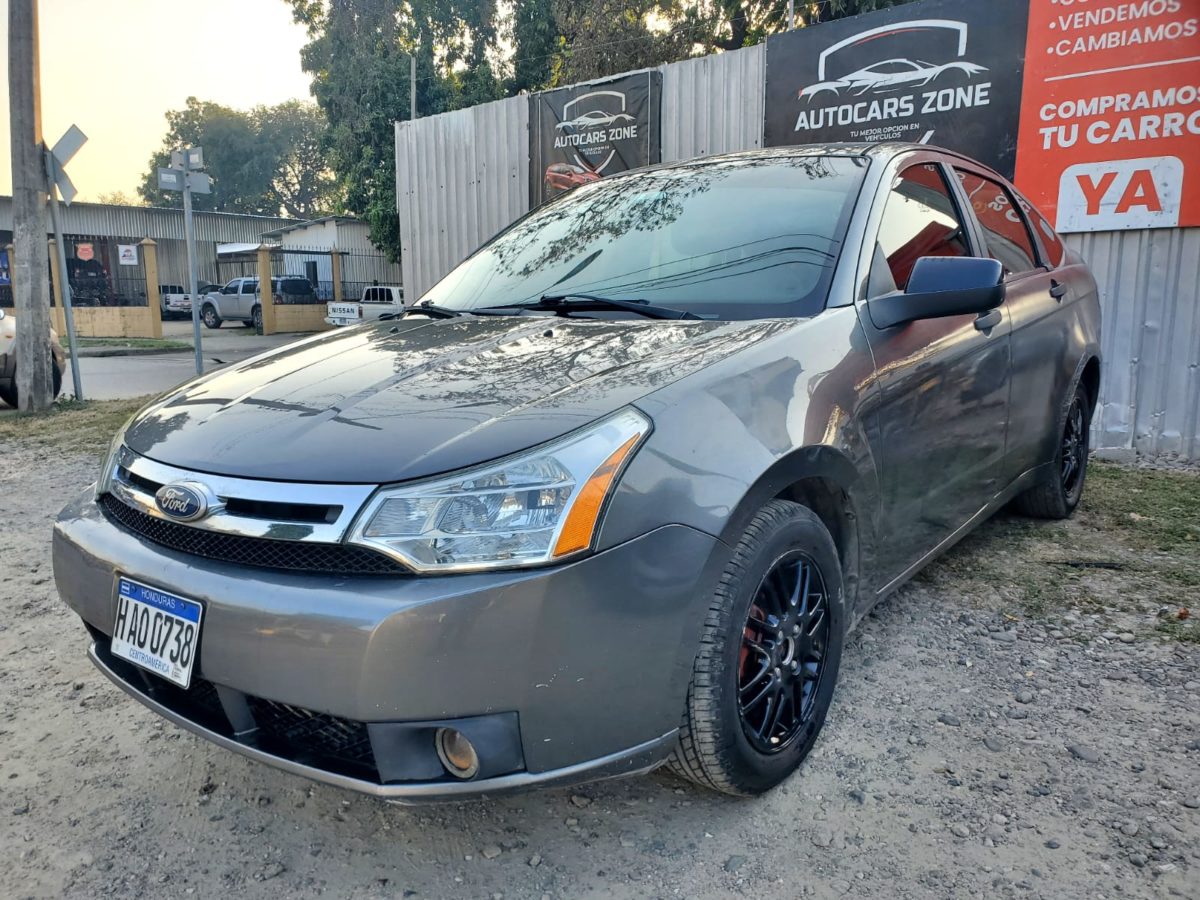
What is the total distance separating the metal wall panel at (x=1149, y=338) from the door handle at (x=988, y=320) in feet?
11.7

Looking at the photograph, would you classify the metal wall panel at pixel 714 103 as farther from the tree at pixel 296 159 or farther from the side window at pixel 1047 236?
the tree at pixel 296 159

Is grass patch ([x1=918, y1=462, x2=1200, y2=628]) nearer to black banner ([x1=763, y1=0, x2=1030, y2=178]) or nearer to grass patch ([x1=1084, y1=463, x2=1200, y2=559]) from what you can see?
grass patch ([x1=1084, y1=463, x2=1200, y2=559])

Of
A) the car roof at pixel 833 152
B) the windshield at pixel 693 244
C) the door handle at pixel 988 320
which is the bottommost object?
the door handle at pixel 988 320

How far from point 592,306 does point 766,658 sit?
1.16 metres

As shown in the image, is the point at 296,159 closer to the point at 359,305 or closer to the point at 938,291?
the point at 359,305

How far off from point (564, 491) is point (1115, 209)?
5.67 metres

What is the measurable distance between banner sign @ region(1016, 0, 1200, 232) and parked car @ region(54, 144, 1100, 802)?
3.77 meters

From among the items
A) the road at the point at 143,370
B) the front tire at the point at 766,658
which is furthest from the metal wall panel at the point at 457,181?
the front tire at the point at 766,658

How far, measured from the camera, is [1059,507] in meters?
4.14

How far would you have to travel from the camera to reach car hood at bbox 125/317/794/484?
173cm

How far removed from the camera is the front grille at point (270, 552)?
A: 1630 millimetres

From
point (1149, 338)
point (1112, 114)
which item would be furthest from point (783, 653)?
point (1112, 114)

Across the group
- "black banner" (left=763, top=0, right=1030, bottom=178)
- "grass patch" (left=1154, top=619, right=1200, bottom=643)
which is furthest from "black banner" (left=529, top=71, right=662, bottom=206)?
"grass patch" (left=1154, top=619, right=1200, bottom=643)

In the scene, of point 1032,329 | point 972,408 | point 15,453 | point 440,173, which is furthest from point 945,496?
point 440,173
